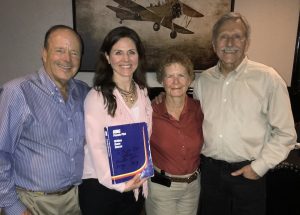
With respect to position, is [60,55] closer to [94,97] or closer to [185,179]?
[94,97]

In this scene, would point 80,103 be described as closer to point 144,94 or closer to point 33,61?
point 144,94

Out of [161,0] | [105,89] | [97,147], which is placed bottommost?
[97,147]

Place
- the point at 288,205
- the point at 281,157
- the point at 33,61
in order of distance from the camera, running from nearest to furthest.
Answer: the point at 281,157 → the point at 288,205 → the point at 33,61

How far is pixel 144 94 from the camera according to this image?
177 centimetres

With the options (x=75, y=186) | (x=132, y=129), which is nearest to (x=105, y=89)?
(x=132, y=129)

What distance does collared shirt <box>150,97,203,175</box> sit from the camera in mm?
1757

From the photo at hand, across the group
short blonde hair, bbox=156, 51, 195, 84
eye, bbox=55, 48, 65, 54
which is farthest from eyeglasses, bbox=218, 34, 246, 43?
eye, bbox=55, 48, 65, 54

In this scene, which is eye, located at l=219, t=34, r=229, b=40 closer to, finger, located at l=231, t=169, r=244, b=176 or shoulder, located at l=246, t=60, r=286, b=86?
shoulder, located at l=246, t=60, r=286, b=86

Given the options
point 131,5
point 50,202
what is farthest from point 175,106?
point 131,5

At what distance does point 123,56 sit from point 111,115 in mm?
376

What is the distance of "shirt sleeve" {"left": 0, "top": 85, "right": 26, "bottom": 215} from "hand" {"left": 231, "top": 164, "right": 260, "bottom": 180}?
1.35 metres

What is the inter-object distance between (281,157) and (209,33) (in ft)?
6.77

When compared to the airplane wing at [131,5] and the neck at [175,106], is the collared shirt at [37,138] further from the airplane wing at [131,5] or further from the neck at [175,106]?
the airplane wing at [131,5]

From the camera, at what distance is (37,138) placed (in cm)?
139
